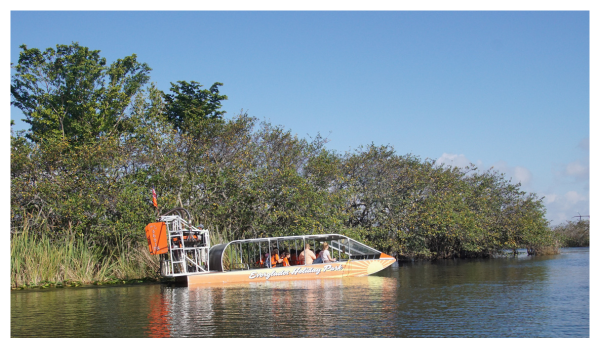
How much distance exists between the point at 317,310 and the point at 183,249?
9.76 metres

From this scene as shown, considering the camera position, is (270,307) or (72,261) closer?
(270,307)

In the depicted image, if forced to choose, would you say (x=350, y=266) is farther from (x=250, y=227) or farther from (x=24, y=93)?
(x=24, y=93)

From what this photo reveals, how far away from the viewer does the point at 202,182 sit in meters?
30.2

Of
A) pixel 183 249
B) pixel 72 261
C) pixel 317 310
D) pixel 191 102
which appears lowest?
pixel 317 310

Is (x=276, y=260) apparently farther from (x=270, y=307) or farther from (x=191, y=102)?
(x=191, y=102)

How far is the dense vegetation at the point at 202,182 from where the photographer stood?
26859 mm

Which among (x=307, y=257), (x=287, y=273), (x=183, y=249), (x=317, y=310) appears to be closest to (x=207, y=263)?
(x=183, y=249)

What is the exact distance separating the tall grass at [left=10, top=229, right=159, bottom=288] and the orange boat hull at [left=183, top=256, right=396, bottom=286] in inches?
170

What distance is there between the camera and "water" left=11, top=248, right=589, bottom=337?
11703mm

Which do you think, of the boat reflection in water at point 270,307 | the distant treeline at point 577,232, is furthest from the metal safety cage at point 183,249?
the distant treeline at point 577,232

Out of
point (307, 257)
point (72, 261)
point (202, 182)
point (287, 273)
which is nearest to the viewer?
point (287, 273)

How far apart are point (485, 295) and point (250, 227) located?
54.4 ft

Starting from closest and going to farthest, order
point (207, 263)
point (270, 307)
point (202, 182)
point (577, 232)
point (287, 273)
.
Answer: point (270, 307) → point (287, 273) → point (207, 263) → point (202, 182) → point (577, 232)

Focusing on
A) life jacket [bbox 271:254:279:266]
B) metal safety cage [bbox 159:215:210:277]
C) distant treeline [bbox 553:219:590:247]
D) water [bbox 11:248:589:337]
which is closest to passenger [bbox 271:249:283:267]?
life jacket [bbox 271:254:279:266]
